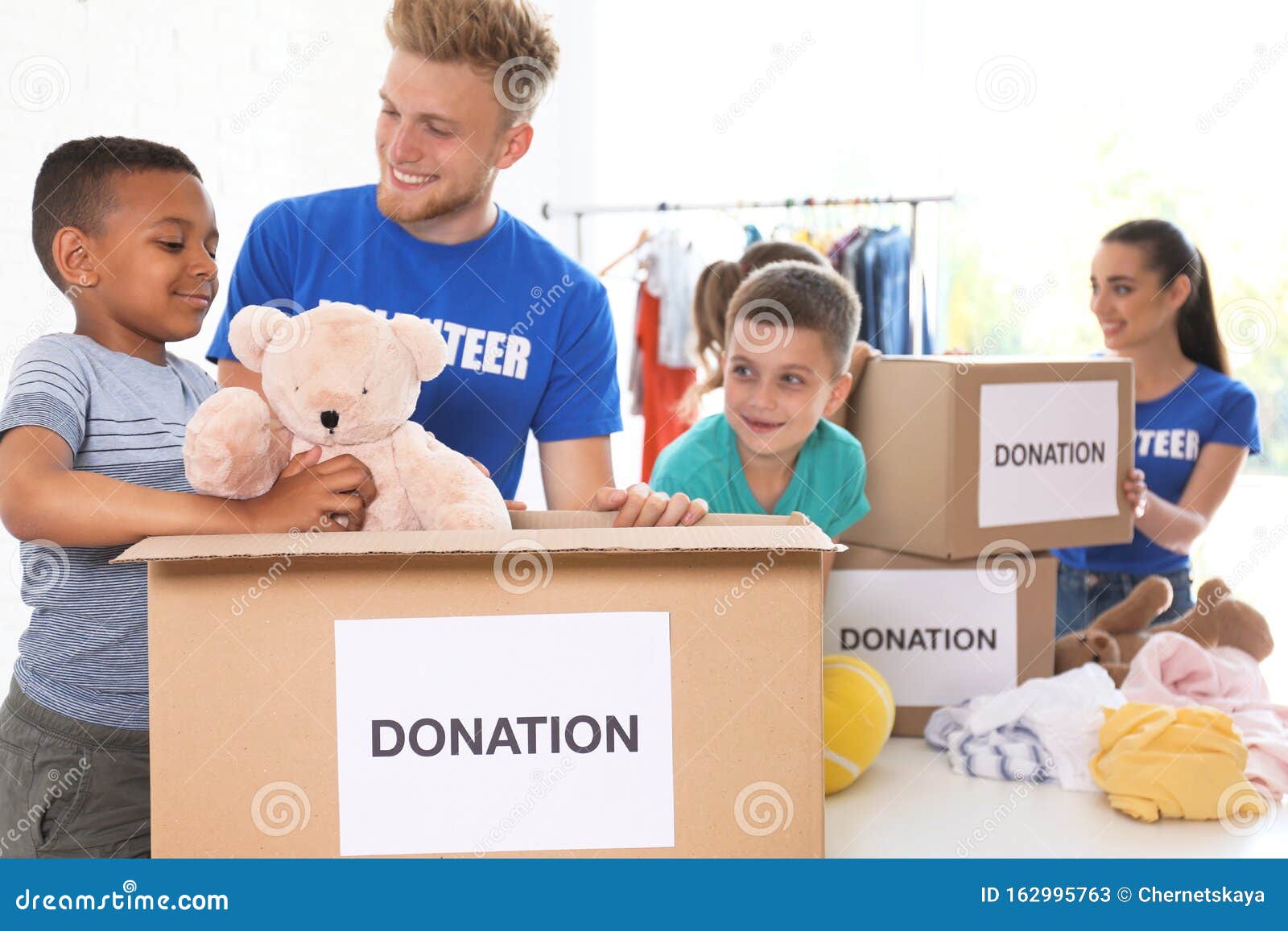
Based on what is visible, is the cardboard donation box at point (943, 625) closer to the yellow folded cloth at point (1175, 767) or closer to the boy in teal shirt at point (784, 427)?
the boy in teal shirt at point (784, 427)

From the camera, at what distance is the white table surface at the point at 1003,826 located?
3.09 ft

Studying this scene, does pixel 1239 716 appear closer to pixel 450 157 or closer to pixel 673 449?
pixel 673 449

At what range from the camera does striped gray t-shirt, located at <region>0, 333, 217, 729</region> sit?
0.98 meters

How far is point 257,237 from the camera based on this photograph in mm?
1308

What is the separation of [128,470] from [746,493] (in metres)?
0.74

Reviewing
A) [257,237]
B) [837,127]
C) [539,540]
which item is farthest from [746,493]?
[837,127]

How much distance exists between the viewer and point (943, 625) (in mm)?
1329

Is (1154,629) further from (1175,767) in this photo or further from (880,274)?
(880,274)

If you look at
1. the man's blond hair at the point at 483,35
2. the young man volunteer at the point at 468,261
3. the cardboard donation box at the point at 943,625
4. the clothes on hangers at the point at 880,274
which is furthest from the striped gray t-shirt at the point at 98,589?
the clothes on hangers at the point at 880,274

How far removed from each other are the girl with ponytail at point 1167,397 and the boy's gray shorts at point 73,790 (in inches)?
62.1

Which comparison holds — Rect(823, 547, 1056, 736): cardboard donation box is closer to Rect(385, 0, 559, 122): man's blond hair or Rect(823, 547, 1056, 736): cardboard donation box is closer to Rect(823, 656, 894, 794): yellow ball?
Rect(823, 656, 894, 794): yellow ball

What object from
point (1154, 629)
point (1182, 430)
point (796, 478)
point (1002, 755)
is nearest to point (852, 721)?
point (1002, 755)

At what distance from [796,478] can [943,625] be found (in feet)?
0.85

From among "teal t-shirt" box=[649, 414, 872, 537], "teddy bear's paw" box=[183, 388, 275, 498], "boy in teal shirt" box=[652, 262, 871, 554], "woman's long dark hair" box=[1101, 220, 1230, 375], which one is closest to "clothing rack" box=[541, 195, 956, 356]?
"woman's long dark hair" box=[1101, 220, 1230, 375]
